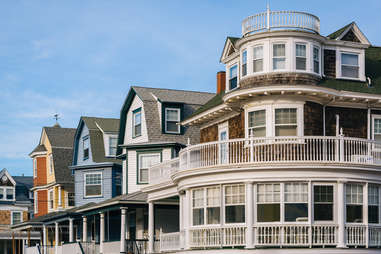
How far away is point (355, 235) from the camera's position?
28.9 m

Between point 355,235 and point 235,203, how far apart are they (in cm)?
483

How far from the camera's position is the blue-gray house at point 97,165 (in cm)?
5022

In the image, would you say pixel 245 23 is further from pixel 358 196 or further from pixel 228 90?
pixel 358 196

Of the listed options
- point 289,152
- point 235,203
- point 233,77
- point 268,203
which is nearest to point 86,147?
point 233,77

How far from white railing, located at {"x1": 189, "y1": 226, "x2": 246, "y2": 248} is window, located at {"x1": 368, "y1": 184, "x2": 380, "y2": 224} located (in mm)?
5140

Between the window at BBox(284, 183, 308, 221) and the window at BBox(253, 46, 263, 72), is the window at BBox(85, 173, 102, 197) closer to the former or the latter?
the window at BBox(253, 46, 263, 72)

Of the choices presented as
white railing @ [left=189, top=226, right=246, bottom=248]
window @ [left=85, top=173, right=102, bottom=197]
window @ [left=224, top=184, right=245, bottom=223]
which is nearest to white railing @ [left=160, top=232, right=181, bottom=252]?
white railing @ [left=189, top=226, right=246, bottom=248]

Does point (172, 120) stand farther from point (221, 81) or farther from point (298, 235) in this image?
point (298, 235)

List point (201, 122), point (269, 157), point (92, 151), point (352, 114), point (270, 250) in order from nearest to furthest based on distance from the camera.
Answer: point (270, 250)
point (269, 157)
point (352, 114)
point (201, 122)
point (92, 151)

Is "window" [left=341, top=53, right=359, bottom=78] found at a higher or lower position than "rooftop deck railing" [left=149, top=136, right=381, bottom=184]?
higher

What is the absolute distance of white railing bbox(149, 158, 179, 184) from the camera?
1406 inches

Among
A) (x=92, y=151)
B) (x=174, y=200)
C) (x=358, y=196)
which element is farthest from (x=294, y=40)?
(x=92, y=151)

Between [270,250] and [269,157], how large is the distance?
4.03m

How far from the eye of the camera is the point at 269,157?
99.6ft
